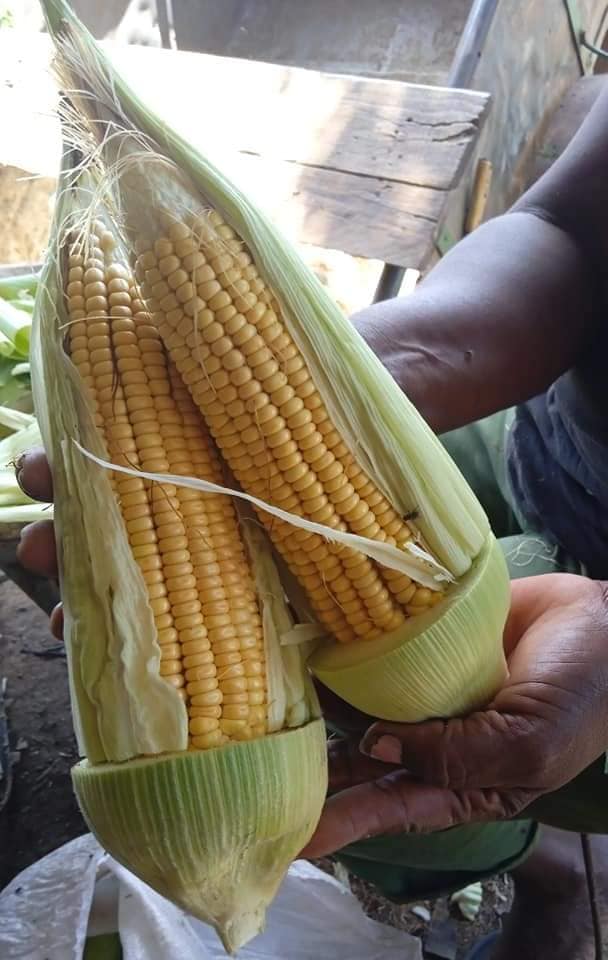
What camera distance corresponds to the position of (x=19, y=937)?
107 cm

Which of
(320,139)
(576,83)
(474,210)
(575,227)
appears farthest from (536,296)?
(576,83)

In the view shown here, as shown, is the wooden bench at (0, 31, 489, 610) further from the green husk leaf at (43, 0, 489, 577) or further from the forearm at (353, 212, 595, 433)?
the green husk leaf at (43, 0, 489, 577)

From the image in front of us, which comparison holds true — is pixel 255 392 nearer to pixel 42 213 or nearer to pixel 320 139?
pixel 320 139

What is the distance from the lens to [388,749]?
0.72 metres

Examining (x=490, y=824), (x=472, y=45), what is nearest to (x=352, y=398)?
(x=490, y=824)

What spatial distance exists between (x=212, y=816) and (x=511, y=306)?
760mm

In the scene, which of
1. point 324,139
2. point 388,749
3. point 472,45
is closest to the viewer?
point 388,749

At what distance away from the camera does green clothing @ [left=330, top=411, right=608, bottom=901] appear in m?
0.91

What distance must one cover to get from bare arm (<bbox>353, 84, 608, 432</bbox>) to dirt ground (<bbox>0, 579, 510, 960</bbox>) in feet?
3.12

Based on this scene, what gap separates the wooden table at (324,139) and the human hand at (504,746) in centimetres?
112

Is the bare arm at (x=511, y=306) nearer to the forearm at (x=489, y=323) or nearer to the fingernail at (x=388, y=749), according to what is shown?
the forearm at (x=489, y=323)

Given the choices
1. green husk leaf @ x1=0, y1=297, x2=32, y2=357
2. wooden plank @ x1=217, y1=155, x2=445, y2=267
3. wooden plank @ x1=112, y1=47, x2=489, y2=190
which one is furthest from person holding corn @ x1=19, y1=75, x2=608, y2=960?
green husk leaf @ x1=0, y1=297, x2=32, y2=357

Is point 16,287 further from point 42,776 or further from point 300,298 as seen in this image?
point 300,298

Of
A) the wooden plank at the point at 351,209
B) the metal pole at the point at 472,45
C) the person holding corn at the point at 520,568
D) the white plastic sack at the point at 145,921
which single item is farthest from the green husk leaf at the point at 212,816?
the metal pole at the point at 472,45
